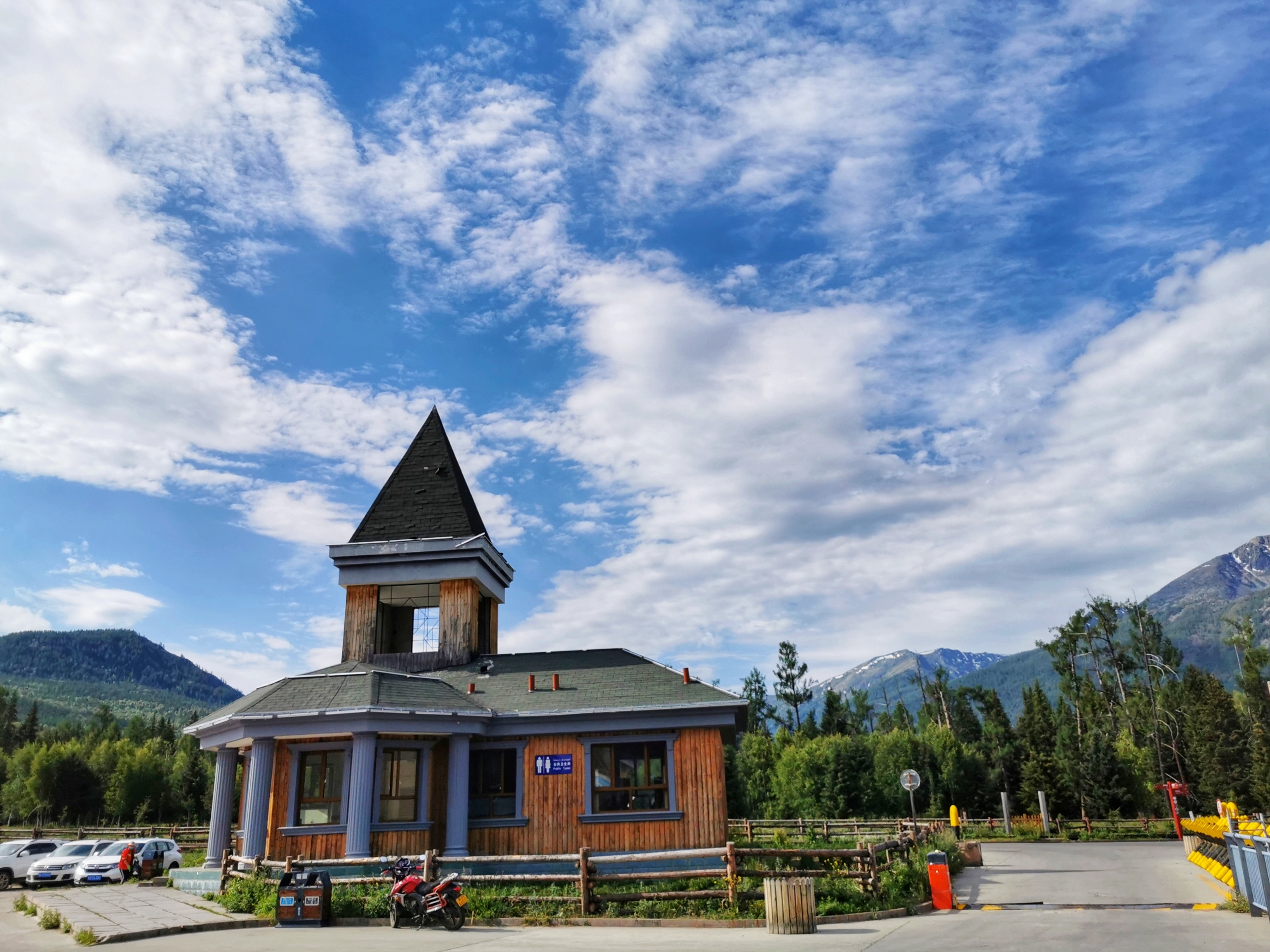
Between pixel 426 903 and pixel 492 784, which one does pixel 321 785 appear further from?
pixel 426 903

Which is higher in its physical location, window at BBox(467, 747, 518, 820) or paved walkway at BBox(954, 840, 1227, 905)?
window at BBox(467, 747, 518, 820)

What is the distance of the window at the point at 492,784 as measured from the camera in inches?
843

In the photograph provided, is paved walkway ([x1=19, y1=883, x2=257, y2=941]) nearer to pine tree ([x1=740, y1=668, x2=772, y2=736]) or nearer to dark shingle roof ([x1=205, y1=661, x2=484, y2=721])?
dark shingle roof ([x1=205, y1=661, x2=484, y2=721])

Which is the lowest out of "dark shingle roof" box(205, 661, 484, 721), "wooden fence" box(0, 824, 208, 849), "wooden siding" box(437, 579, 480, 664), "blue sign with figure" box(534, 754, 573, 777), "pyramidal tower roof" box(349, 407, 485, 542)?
"wooden fence" box(0, 824, 208, 849)

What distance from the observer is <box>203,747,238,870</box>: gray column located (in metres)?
21.6

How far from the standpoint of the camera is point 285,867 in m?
17.4

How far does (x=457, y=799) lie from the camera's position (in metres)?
20.6

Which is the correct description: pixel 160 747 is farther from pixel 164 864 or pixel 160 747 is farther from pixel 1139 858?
pixel 1139 858

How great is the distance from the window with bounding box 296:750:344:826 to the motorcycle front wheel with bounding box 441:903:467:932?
563 cm

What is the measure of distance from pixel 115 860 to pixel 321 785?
35.4 ft

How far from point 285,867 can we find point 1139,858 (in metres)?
27.8

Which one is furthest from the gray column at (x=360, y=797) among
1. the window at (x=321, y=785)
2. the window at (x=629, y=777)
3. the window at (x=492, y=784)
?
the window at (x=629, y=777)

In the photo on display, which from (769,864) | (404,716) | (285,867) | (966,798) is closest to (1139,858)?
(769,864)

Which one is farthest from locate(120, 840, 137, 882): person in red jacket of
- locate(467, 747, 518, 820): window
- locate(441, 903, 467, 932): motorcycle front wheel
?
locate(441, 903, 467, 932): motorcycle front wheel
